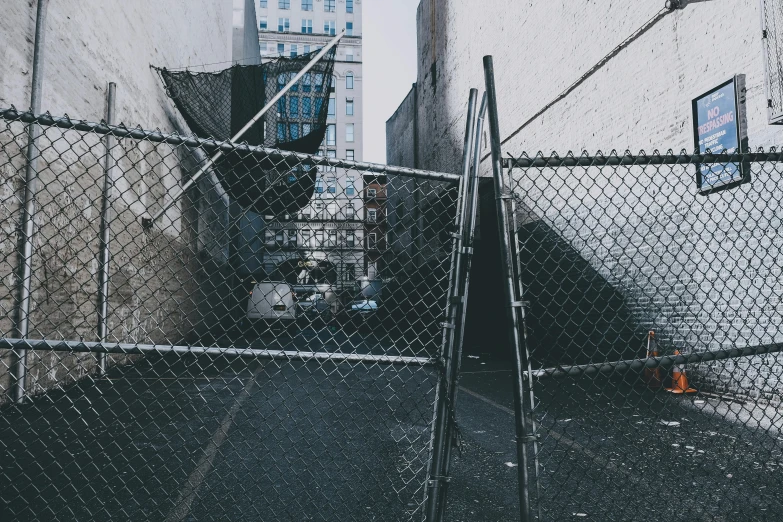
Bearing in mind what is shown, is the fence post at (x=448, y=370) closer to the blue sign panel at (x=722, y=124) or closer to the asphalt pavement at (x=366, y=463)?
the asphalt pavement at (x=366, y=463)

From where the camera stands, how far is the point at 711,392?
21.6ft

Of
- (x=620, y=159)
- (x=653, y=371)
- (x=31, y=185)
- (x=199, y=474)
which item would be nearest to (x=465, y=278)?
(x=620, y=159)

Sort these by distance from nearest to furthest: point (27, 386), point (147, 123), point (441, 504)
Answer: point (441, 504)
point (27, 386)
point (147, 123)

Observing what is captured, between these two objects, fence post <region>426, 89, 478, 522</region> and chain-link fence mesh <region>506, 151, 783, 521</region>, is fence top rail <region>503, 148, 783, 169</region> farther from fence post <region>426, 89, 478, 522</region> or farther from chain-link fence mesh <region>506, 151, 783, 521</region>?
fence post <region>426, 89, 478, 522</region>

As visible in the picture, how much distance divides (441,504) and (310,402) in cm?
424

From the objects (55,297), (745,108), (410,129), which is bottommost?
(55,297)

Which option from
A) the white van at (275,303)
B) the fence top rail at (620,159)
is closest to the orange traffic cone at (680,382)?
the fence top rail at (620,159)

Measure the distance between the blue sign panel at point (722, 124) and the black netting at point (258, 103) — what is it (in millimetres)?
7261

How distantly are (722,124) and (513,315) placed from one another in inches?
227

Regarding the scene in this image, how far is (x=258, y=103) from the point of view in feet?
42.3

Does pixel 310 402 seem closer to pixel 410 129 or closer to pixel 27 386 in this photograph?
pixel 27 386

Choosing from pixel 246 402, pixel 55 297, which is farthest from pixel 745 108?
pixel 55 297

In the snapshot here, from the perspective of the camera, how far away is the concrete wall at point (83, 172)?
531 cm

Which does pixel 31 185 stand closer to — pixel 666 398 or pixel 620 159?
pixel 620 159
